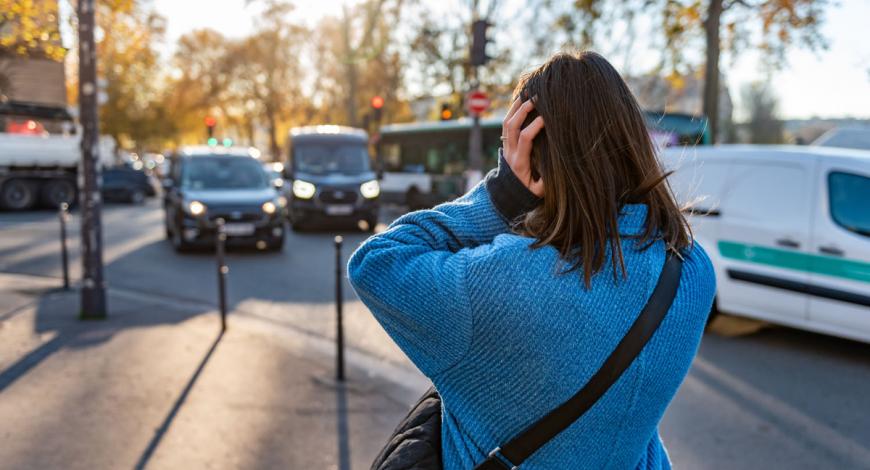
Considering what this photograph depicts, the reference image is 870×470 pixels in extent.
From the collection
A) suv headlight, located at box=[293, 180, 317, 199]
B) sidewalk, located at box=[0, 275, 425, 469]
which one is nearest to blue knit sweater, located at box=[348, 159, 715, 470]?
sidewalk, located at box=[0, 275, 425, 469]

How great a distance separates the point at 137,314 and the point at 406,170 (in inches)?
710

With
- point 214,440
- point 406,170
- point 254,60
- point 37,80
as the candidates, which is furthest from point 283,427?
point 254,60

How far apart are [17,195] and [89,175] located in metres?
18.5

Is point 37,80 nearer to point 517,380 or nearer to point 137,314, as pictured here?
point 137,314

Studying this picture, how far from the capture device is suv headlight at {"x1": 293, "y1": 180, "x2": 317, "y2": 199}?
1701cm

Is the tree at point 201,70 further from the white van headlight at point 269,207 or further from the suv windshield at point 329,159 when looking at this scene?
the white van headlight at point 269,207

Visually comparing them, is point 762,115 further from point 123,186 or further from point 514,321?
point 514,321

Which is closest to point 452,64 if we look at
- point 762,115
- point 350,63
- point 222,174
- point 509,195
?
point 350,63

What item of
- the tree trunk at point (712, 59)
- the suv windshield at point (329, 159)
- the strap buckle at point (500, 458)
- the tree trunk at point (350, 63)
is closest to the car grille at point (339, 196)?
the suv windshield at point (329, 159)

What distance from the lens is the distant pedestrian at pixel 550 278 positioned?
4.09ft

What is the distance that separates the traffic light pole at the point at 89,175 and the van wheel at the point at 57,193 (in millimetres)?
18722

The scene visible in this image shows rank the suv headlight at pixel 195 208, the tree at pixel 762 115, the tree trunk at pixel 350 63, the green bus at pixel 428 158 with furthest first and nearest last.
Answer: the tree at pixel 762 115 < the tree trunk at pixel 350 63 < the green bus at pixel 428 158 < the suv headlight at pixel 195 208

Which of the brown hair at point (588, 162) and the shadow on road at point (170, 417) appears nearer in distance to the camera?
the brown hair at point (588, 162)

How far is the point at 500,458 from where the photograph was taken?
1342mm
